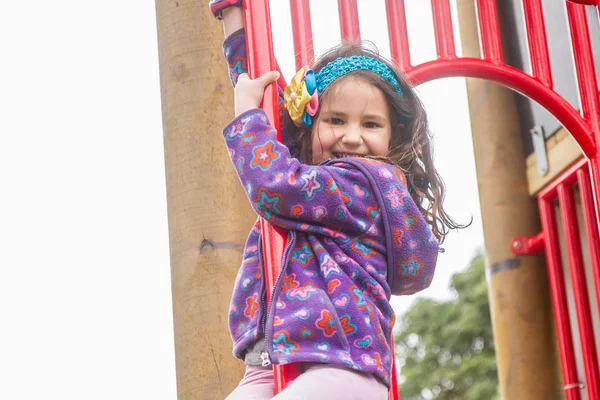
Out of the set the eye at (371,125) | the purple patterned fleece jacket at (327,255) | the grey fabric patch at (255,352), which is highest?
the eye at (371,125)

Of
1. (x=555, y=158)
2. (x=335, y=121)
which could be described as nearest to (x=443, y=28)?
(x=335, y=121)

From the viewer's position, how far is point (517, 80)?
2666 mm

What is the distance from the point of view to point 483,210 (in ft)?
14.4

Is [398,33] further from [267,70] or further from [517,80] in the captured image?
[267,70]

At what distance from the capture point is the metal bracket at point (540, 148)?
4184mm

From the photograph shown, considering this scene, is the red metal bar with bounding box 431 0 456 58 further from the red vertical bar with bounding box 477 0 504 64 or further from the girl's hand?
the girl's hand

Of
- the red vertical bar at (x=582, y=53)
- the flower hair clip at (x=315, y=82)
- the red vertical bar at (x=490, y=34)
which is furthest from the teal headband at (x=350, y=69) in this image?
the red vertical bar at (x=582, y=53)

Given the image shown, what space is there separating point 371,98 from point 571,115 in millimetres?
980

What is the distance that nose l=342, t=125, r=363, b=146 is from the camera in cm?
188

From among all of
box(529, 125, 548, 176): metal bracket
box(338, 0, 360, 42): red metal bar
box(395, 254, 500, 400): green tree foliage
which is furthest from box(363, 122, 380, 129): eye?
box(395, 254, 500, 400): green tree foliage

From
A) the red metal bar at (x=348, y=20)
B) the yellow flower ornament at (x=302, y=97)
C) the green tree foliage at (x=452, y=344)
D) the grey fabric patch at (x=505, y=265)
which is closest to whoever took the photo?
the yellow flower ornament at (x=302, y=97)

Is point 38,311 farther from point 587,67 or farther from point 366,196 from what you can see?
point 366,196

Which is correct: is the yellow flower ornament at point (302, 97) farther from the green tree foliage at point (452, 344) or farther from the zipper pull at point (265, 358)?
the green tree foliage at point (452, 344)

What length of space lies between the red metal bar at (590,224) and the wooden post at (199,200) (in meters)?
1.36
